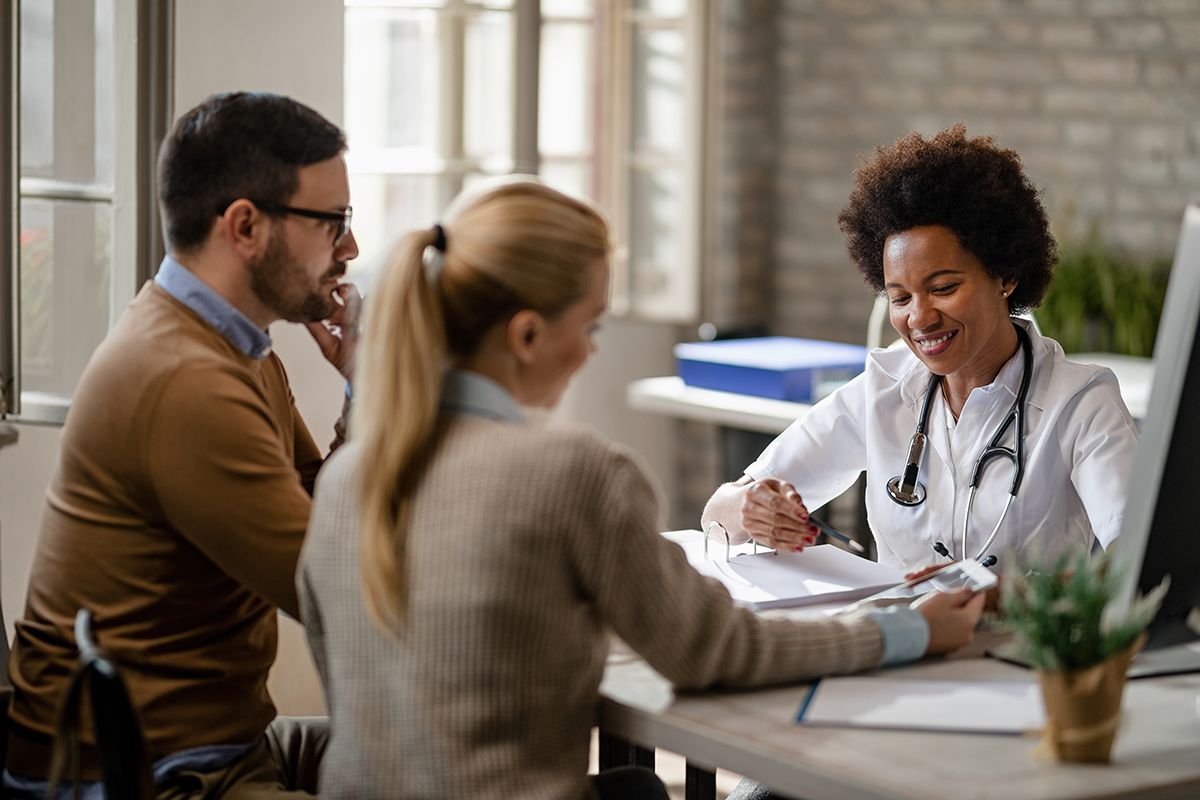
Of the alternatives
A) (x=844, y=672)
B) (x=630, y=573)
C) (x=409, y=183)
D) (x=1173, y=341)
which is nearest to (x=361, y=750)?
(x=630, y=573)

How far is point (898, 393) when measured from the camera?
8.05 feet

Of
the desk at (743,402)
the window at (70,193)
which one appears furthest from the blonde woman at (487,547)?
the desk at (743,402)

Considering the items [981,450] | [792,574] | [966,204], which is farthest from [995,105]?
[792,574]

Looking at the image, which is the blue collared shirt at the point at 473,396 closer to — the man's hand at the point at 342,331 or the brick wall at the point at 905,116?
the man's hand at the point at 342,331

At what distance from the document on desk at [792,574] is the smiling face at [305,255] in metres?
0.56

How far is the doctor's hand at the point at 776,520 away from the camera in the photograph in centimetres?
222

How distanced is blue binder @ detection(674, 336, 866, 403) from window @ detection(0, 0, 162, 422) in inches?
64.2

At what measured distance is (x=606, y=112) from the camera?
543 cm

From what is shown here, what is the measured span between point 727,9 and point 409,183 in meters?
1.58

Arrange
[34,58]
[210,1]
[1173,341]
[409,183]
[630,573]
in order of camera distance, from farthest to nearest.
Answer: [409,183] → [210,1] → [34,58] → [1173,341] → [630,573]

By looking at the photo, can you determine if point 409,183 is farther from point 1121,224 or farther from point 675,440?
point 1121,224

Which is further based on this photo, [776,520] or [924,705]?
[776,520]

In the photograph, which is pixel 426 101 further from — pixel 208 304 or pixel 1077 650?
pixel 1077 650

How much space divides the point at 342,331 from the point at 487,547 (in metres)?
1.08
